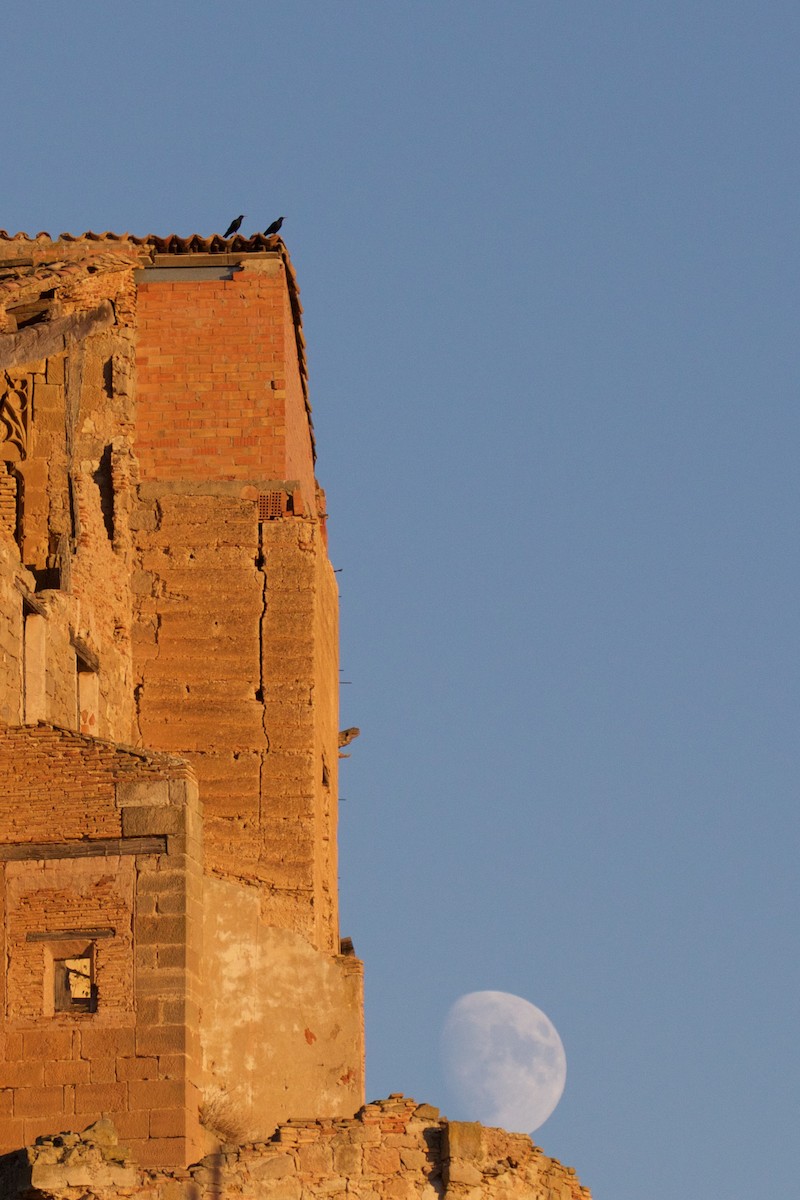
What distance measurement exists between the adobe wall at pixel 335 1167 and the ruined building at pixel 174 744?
2 centimetres

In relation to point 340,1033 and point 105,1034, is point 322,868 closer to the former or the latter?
point 340,1033

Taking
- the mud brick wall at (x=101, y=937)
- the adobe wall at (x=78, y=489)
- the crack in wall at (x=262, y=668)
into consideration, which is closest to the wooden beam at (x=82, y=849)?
the mud brick wall at (x=101, y=937)

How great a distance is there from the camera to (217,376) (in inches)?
1039

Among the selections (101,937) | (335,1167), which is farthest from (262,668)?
(335,1167)

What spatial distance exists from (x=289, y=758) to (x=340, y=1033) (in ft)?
8.59

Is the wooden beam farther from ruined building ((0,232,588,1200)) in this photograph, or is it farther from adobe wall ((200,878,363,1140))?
adobe wall ((200,878,363,1140))

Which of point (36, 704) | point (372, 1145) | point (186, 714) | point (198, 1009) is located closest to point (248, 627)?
point (186, 714)

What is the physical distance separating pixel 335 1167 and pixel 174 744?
6.49 meters

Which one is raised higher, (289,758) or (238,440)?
(238,440)

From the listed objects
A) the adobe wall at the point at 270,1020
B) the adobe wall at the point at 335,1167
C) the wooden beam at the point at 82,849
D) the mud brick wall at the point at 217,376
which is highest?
the mud brick wall at the point at 217,376

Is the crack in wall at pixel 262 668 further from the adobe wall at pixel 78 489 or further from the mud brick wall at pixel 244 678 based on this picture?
the adobe wall at pixel 78 489

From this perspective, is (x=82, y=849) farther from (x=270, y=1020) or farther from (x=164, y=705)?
(x=164, y=705)

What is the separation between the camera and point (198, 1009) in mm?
21125

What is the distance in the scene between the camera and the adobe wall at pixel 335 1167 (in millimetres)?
18766
